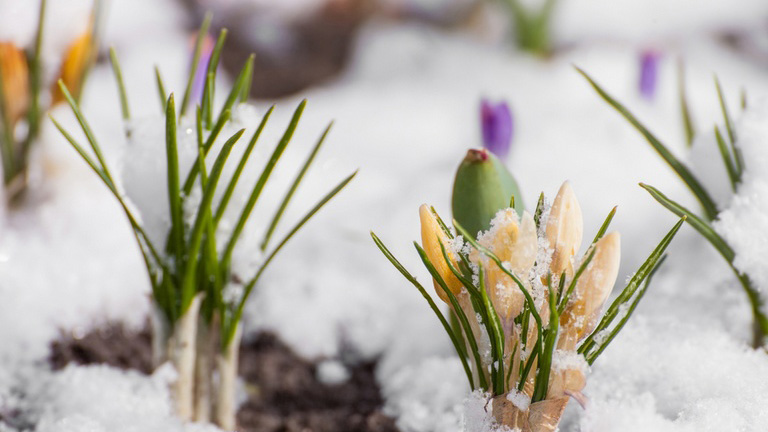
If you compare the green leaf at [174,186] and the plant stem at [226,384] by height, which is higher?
the green leaf at [174,186]

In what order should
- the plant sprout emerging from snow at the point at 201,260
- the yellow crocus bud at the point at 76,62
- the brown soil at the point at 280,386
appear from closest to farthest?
the plant sprout emerging from snow at the point at 201,260, the brown soil at the point at 280,386, the yellow crocus bud at the point at 76,62

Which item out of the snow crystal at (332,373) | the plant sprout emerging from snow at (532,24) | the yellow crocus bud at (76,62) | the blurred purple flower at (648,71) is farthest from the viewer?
the plant sprout emerging from snow at (532,24)

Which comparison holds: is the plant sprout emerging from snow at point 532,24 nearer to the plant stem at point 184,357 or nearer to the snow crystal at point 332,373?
the snow crystal at point 332,373

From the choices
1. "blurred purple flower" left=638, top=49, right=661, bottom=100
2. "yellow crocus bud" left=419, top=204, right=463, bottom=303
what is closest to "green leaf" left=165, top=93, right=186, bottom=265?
"yellow crocus bud" left=419, top=204, right=463, bottom=303

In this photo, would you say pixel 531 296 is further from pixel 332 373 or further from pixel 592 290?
pixel 332 373

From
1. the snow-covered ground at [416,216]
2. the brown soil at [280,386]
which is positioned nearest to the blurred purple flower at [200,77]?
the snow-covered ground at [416,216]

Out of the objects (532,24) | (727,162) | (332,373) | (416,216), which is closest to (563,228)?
(727,162)
